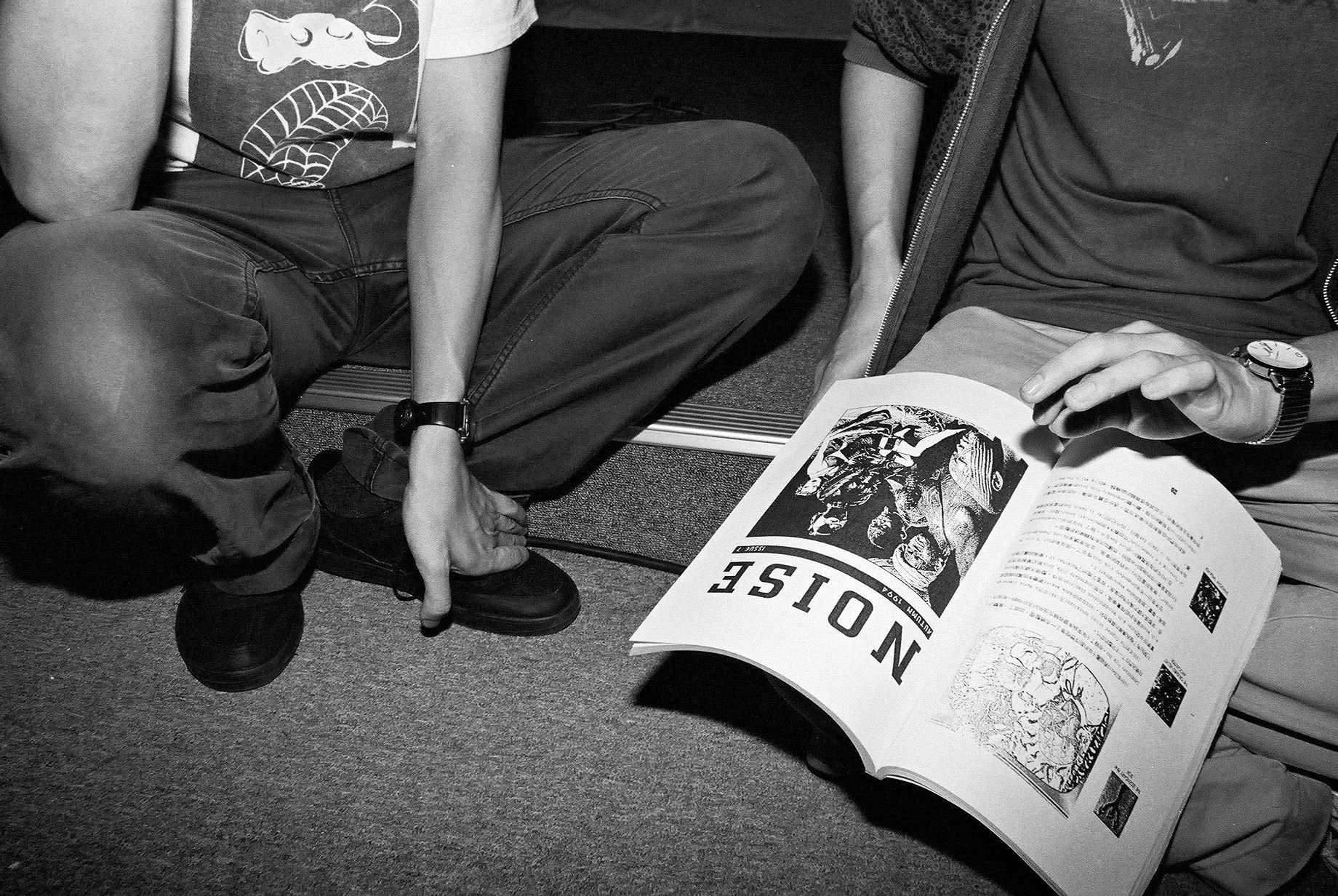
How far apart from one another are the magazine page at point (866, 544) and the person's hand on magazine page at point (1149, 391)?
0.06 m

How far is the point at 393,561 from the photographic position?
93cm

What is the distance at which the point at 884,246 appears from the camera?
33.1 inches

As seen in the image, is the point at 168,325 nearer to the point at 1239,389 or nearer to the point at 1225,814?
the point at 1239,389

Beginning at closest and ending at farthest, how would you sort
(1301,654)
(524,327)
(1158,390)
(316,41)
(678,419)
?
(1158,390) < (1301,654) < (316,41) < (524,327) < (678,419)

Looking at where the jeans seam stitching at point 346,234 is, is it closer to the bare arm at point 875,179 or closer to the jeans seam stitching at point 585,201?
the jeans seam stitching at point 585,201

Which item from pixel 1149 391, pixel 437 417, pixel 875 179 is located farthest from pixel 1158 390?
pixel 437 417

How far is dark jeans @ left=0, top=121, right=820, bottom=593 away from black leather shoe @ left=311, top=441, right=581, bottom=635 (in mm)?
66

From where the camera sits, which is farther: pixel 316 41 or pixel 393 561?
pixel 393 561

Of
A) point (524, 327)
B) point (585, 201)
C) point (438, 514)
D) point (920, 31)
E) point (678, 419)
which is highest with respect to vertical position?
point (920, 31)

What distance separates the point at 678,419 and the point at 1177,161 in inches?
25.0

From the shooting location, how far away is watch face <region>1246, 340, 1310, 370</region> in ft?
1.93

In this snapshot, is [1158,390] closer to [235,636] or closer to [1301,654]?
[1301,654]

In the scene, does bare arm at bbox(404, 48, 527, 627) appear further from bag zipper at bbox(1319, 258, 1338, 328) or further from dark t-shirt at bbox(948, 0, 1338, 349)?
bag zipper at bbox(1319, 258, 1338, 328)

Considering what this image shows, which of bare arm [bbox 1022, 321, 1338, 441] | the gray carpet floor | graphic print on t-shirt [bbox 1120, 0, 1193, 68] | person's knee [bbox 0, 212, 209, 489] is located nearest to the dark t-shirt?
graphic print on t-shirt [bbox 1120, 0, 1193, 68]
